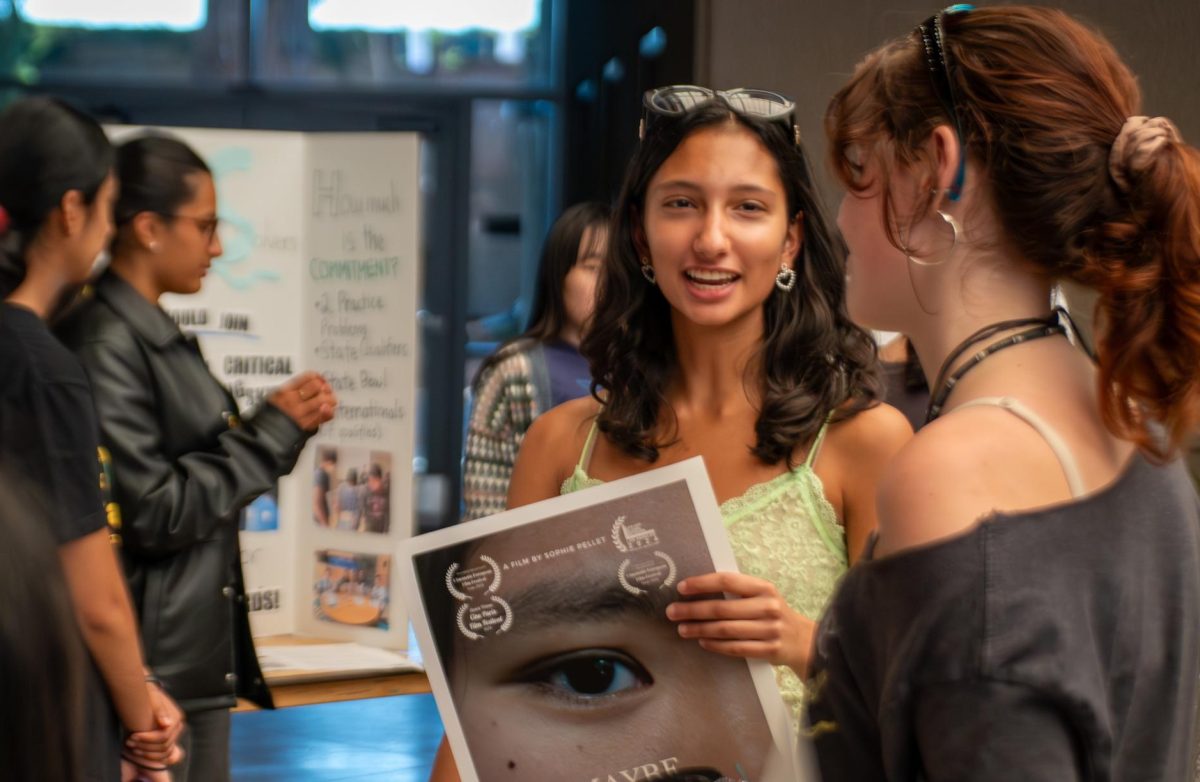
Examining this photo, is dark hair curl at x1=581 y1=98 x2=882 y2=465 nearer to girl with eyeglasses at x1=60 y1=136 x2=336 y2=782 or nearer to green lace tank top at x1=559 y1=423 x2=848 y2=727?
green lace tank top at x1=559 y1=423 x2=848 y2=727

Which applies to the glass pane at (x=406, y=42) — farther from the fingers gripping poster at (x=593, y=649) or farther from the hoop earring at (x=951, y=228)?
the hoop earring at (x=951, y=228)

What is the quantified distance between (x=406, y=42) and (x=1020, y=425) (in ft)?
30.6

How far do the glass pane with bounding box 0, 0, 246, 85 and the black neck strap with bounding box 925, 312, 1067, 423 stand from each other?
30.1 feet

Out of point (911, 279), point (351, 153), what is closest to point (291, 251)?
point (351, 153)

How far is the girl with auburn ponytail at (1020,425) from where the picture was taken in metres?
0.88

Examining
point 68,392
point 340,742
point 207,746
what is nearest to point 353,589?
point 340,742

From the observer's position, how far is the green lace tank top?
159cm

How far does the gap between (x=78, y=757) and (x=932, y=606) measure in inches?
20.8

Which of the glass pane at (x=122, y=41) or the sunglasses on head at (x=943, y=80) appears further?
the glass pane at (x=122, y=41)

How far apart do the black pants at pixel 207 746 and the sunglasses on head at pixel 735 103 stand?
1512 mm

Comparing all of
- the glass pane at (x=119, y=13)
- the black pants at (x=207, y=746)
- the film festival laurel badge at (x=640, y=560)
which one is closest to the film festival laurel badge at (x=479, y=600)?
the film festival laurel badge at (x=640, y=560)

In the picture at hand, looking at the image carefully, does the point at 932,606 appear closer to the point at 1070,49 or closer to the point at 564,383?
the point at 1070,49

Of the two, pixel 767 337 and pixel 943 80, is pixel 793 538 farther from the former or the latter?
pixel 943 80

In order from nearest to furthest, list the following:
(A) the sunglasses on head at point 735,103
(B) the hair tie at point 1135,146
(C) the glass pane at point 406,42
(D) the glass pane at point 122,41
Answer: (B) the hair tie at point 1135,146
(A) the sunglasses on head at point 735,103
(D) the glass pane at point 122,41
(C) the glass pane at point 406,42
